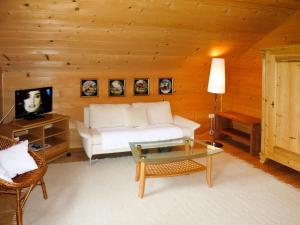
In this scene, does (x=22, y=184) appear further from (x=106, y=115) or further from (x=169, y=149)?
(x=106, y=115)

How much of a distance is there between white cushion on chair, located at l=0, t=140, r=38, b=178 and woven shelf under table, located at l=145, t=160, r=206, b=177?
1.14 meters

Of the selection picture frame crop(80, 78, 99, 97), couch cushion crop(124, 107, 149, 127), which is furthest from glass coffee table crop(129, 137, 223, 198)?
picture frame crop(80, 78, 99, 97)

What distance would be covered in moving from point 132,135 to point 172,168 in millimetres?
1026

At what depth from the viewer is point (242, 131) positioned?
5.58m

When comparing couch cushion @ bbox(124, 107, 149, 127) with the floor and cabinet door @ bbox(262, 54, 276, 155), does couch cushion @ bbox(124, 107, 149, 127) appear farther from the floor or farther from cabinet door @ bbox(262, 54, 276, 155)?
cabinet door @ bbox(262, 54, 276, 155)

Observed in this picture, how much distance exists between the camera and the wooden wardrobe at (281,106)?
3717 mm

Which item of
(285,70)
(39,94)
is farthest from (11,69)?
(285,70)

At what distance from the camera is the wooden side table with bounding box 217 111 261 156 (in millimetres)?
4711

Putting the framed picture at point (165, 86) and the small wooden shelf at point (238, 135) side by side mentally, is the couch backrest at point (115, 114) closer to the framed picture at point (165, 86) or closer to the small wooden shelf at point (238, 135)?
the framed picture at point (165, 86)

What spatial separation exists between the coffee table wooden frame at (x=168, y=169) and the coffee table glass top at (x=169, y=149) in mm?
87

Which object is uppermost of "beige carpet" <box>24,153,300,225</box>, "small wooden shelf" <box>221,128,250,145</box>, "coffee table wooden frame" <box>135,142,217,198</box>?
"small wooden shelf" <box>221,128,250,145</box>

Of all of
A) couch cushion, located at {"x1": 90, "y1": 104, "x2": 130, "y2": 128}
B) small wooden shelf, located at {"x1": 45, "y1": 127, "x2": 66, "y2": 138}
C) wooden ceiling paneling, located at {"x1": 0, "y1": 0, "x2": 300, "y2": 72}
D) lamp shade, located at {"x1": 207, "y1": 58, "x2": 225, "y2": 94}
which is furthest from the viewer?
lamp shade, located at {"x1": 207, "y1": 58, "x2": 225, "y2": 94}

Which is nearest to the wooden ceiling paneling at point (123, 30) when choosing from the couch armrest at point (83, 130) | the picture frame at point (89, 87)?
the picture frame at point (89, 87)

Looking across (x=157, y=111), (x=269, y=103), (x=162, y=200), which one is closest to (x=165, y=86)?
(x=157, y=111)
